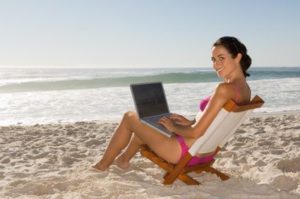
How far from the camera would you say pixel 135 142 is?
400 cm

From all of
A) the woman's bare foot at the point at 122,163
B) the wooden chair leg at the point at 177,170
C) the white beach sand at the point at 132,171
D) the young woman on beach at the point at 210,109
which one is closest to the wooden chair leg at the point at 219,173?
the white beach sand at the point at 132,171

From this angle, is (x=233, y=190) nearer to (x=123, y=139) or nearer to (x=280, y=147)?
(x=123, y=139)

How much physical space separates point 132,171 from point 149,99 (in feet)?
2.83

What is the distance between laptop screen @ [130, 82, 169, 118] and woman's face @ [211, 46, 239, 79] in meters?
0.71

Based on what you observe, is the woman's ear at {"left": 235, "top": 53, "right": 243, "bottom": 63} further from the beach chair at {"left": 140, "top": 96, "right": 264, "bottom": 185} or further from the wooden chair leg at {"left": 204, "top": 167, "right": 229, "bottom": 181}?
Answer: the wooden chair leg at {"left": 204, "top": 167, "right": 229, "bottom": 181}

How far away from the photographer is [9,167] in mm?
4707

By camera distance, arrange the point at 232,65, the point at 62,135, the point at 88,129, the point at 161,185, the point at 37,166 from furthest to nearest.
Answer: the point at 88,129
the point at 62,135
the point at 37,166
the point at 161,185
the point at 232,65

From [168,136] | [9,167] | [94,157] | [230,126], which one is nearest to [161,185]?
[168,136]

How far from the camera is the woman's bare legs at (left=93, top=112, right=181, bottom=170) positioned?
3543mm

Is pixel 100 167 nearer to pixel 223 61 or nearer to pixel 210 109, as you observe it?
pixel 210 109

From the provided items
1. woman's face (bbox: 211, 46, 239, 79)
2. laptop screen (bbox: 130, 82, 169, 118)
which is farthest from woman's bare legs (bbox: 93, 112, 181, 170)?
woman's face (bbox: 211, 46, 239, 79)

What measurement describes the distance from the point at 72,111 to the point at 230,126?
819 centimetres

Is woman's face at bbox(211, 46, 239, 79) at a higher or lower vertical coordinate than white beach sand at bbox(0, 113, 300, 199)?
higher

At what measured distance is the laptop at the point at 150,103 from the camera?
3.60m
